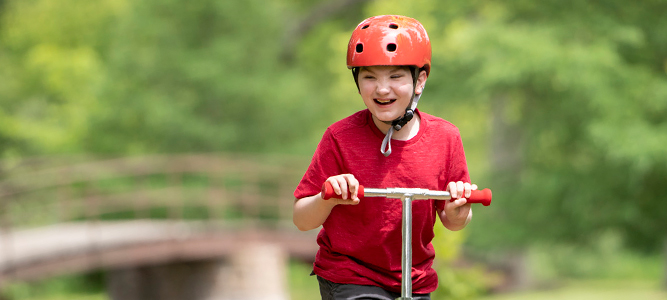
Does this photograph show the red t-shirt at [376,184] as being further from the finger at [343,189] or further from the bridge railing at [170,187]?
the bridge railing at [170,187]

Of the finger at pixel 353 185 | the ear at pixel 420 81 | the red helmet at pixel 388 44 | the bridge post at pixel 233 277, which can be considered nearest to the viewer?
the finger at pixel 353 185

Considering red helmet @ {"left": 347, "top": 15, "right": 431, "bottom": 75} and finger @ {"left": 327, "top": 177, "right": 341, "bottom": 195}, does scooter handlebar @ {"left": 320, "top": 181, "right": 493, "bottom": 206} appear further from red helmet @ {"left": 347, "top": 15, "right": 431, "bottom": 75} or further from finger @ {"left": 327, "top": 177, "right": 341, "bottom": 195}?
red helmet @ {"left": 347, "top": 15, "right": 431, "bottom": 75}

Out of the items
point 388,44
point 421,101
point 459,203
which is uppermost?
point 421,101

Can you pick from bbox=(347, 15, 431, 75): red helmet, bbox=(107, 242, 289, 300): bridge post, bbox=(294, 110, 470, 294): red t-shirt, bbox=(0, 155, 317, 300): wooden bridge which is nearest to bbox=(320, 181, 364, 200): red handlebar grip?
bbox=(294, 110, 470, 294): red t-shirt

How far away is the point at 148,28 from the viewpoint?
22453 millimetres

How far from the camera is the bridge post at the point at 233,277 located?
16.5 metres

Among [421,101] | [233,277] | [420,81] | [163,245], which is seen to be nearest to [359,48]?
[420,81]

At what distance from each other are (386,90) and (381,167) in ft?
1.01

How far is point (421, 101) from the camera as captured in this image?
17203 mm

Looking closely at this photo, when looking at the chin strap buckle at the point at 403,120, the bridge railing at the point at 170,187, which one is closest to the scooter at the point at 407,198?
the chin strap buckle at the point at 403,120

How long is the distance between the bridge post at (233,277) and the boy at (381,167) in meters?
13.4

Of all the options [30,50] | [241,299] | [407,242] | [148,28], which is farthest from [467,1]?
[30,50]

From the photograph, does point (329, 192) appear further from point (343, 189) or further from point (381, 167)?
point (381, 167)

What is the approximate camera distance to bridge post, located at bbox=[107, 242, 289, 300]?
1652 centimetres
